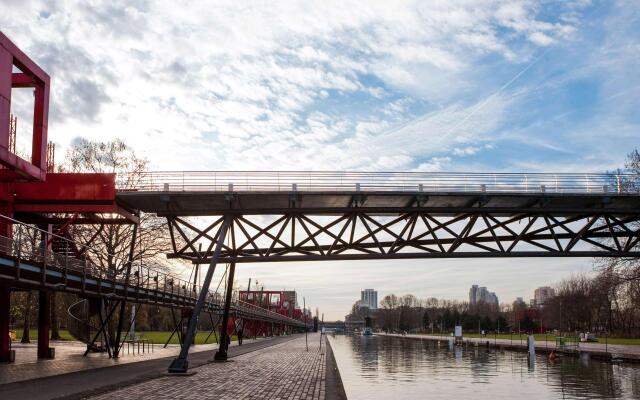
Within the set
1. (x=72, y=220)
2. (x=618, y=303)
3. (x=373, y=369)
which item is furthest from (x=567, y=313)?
(x=72, y=220)

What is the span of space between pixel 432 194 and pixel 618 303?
85263 millimetres

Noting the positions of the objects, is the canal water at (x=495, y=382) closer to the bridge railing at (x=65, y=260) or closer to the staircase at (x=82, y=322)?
the bridge railing at (x=65, y=260)

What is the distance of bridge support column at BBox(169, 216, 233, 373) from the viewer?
24.6 meters

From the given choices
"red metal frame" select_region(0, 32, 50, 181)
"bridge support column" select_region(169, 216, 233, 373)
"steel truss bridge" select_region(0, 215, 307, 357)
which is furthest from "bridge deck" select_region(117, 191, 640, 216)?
"red metal frame" select_region(0, 32, 50, 181)

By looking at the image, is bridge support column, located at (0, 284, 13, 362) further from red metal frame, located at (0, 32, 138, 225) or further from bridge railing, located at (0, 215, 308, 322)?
red metal frame, located at (0, 32, 138, 225)

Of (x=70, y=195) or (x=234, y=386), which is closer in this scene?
(x=234, y=386)

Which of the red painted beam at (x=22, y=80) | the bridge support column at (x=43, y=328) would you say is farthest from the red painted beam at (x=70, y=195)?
the bridge support column at (x=43, y=328)

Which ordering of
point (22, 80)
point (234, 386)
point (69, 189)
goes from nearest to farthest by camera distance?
point (234, 386), point (22, 80), point (69, 189)

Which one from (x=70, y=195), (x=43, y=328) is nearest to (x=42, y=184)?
(x=70, y=195)

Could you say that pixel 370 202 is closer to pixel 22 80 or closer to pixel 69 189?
pixel 69 189

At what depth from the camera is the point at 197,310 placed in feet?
84.8

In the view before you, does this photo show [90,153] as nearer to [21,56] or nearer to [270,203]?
[21,56]

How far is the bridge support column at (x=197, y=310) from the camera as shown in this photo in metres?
24.6

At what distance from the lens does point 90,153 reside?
4188cm
